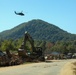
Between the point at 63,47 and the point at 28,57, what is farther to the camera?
the point at 63,47

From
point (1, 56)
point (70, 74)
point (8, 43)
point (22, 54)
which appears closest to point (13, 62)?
point (1, 56)

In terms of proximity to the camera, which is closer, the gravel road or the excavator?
the gravel road

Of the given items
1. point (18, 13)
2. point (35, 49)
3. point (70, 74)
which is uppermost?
point (18, 13)

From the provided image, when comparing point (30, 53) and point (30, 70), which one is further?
point (30, 53)

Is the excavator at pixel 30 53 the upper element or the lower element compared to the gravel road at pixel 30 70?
upper

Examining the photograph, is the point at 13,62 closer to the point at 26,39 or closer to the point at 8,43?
the point at 26,39

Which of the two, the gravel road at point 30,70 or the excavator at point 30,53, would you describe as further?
the excavator at point 30,53

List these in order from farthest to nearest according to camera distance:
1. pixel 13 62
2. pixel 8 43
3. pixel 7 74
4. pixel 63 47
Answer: pixel 63 47 → pixel 8 43 → pixel 13 62 → pixel 7 74

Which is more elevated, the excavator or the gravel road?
the excavator

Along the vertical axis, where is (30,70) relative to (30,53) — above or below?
below

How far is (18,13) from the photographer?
70.1m

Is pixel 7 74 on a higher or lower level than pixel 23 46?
lower

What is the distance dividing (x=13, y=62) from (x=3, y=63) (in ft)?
13.3

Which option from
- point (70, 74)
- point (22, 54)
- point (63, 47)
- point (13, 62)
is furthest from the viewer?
point (63, 47)
